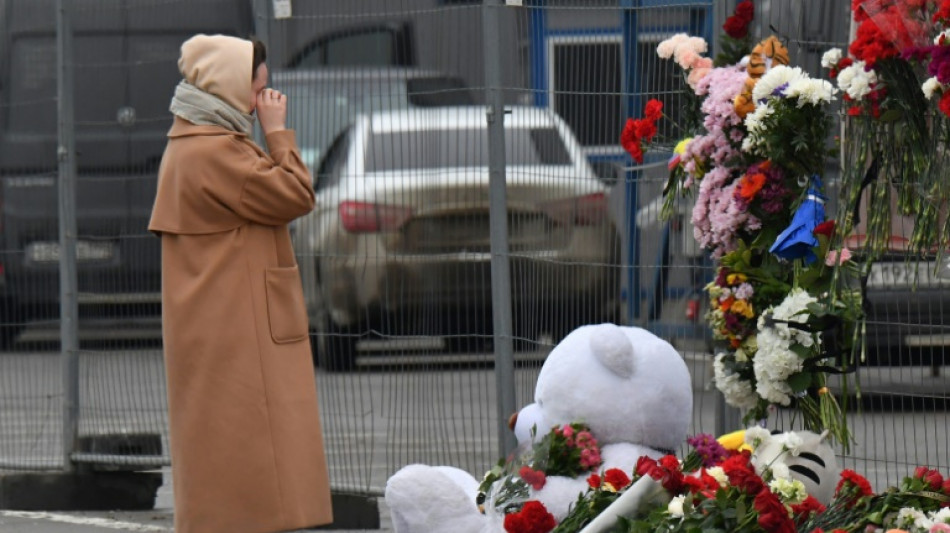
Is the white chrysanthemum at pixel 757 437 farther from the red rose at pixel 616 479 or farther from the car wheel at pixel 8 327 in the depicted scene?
the car wheel at pixel 8 327

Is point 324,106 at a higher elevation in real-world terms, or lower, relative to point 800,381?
higher

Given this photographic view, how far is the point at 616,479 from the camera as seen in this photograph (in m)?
4.61

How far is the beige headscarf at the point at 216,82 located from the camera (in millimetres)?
6211

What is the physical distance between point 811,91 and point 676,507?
1.51 m

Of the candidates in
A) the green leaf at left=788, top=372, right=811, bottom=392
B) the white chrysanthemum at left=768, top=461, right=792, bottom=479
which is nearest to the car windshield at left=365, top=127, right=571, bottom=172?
the green leaf at left=788, top=372, right=811, bottom=392

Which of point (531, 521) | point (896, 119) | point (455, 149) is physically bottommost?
point (531, 521)

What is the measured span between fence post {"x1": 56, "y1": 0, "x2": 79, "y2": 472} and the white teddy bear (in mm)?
3544

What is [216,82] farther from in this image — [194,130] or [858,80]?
[858,80]

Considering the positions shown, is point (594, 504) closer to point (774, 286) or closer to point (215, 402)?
point (774, 286)

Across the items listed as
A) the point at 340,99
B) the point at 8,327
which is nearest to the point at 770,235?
the point at 340,99

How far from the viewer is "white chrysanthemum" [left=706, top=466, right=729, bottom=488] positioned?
→ 14.3 feet

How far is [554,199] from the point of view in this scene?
688 cm

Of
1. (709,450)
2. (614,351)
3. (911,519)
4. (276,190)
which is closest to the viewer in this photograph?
(911,519)

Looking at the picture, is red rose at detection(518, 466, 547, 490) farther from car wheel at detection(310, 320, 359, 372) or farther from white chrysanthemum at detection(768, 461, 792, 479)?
car wheel at detection(310, 320, 359, 372)
